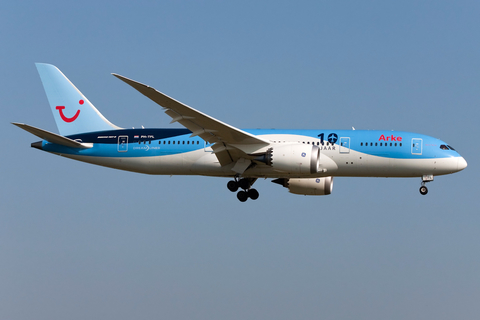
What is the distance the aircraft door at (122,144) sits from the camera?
111 ft

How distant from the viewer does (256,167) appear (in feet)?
106

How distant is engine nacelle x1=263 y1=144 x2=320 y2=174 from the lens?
1184 inches

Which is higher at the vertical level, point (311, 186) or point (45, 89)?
point (45, 89)

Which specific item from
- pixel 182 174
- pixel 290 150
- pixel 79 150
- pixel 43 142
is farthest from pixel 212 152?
pixel 43 142

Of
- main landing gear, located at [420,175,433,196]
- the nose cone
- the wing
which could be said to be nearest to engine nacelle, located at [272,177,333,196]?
the wing

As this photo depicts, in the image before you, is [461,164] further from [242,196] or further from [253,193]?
[242,196]

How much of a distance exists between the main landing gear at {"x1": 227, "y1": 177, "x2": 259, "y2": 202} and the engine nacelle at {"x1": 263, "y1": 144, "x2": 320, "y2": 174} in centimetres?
395

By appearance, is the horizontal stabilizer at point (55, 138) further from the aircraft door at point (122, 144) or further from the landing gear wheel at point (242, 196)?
the landing gear wheel at point (242, 196)

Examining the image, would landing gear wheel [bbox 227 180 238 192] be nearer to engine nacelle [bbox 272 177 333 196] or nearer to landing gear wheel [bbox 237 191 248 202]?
landing gear wheel [bbox 237 191 248 202]

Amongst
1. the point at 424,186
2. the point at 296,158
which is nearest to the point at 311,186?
the point at 296,158

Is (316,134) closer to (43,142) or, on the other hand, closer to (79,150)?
(79,150)

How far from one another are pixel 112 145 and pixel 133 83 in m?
8.74

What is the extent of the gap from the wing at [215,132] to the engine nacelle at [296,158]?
1135mm

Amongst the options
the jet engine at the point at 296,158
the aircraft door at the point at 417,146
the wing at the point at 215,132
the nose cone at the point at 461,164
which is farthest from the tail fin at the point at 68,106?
the nose cone at the point at 461,164
